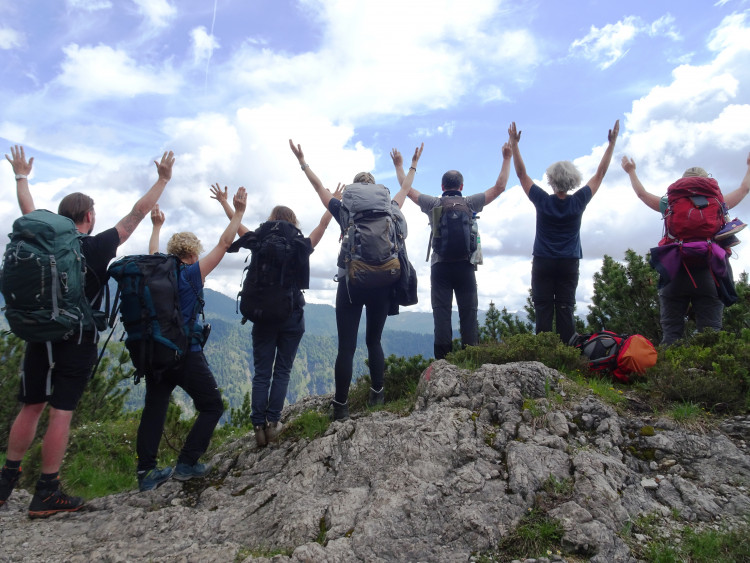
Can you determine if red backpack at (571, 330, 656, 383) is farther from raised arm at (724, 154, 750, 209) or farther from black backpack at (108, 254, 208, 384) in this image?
black backpack at (108, 254, 208, 384)

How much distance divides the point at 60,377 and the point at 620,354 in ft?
20.4

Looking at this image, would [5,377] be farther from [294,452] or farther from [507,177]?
[507,177]

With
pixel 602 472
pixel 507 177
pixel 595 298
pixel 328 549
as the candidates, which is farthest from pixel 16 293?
pixel 595 298

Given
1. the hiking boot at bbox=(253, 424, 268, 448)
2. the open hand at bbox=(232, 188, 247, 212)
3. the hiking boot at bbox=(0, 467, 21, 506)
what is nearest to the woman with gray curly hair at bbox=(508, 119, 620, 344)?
the open hand at bbox=(232, 188, 247, 212)

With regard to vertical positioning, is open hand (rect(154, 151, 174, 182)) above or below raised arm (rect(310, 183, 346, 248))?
above

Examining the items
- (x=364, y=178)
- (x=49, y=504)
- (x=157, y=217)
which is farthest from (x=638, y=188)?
(x=49, y=504)

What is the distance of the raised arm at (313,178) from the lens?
6.15 meters

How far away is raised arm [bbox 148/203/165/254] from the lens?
5.41 meters

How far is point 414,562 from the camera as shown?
3.24 m

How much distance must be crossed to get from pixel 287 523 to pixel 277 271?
102 inches

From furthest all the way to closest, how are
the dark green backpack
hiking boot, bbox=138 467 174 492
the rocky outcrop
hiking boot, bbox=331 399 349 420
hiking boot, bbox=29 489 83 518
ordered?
hiking boot, bbox=331 399 349 420 → hiking boot, bbox=138 467 174 492 → hiking boot, bbox=29 489 83 518 → the dark green backpack → the rocky outcrop

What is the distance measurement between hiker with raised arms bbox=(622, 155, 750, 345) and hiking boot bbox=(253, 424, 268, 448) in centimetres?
546

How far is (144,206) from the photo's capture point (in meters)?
4.88

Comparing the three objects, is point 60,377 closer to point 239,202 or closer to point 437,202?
point 239,202
